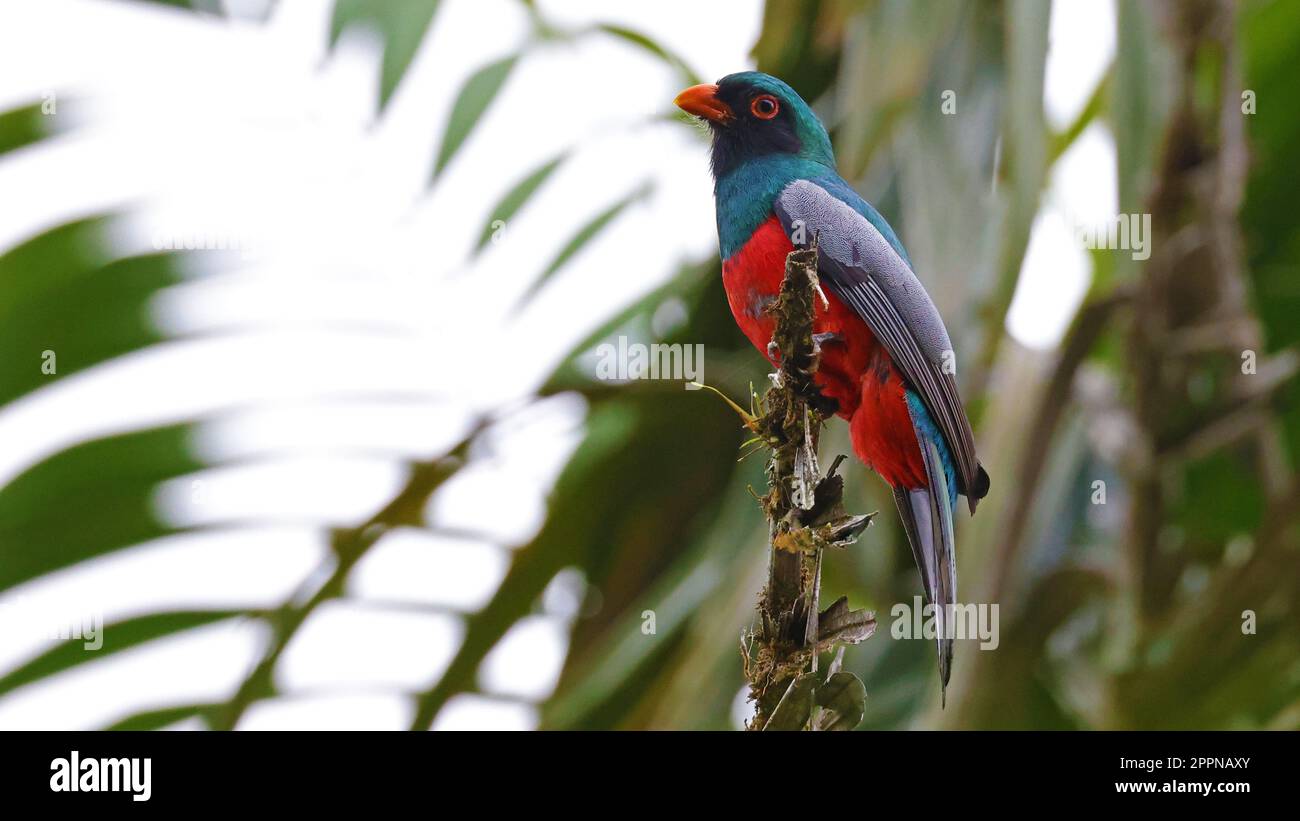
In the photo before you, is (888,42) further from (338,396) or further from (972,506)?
(338,396)

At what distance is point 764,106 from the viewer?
304 cm

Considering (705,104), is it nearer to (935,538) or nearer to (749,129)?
(749,129)

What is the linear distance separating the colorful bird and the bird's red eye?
121 millimetres

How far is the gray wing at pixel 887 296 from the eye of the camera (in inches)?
103

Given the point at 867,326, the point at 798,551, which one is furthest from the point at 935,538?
the point at 798,551

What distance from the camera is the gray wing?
2611 millimetres

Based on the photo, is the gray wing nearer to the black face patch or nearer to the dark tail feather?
the dark tail feather

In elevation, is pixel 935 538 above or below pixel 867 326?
below

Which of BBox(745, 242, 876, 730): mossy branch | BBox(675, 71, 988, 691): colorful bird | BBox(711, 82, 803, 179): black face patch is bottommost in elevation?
BBox(745, 242, 876, 730): mossy branch

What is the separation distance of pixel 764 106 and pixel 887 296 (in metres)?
0.62

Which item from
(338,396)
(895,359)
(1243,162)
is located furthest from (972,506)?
(338,396)

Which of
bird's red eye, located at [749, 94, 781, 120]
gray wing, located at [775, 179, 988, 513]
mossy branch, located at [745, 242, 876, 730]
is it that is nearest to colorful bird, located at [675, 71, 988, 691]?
gray wing, located at [775, 179, 988, 513]

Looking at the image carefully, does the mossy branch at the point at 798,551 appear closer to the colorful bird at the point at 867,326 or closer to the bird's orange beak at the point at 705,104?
the colorful bird at the point at 867,326
